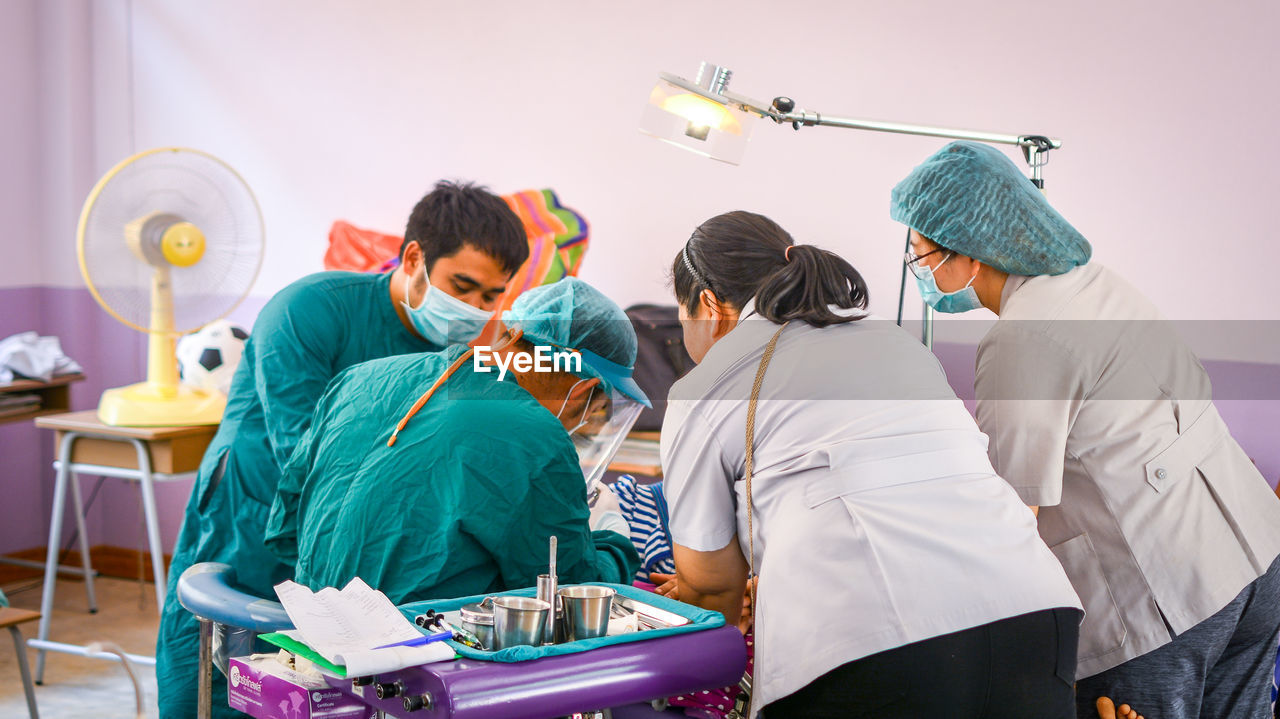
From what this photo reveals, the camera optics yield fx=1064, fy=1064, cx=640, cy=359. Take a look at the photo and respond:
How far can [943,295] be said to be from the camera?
5.43 feet

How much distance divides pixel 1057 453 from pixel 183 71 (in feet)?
12.3

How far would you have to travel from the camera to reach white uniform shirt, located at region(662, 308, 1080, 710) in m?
1.20

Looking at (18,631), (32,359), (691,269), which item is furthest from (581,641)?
(32,359)

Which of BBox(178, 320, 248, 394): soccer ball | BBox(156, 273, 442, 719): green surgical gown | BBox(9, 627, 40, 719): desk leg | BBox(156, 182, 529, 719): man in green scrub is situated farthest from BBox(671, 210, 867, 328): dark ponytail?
BBox(178, 320, 248, 394): soccer ball

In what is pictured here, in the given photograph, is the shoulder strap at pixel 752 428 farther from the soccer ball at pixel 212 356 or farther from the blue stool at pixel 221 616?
the soccer ball at pixel 212 356

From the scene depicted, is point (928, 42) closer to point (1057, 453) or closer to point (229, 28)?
point (1057, 453)

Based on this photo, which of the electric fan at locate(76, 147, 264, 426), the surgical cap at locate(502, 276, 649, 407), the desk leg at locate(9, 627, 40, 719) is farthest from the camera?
the electric fan at locate(76, 147, 264, 426)

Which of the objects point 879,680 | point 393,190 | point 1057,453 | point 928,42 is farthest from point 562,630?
point 393,190

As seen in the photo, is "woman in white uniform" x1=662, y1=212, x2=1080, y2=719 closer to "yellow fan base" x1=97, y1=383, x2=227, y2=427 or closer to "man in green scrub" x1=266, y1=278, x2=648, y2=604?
"man in green scrub" x1=266, y1=278, x2=648, y2=604

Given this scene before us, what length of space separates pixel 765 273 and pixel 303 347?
1.12 m

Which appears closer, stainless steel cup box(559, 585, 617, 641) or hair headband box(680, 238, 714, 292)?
stainless steel cup box(559, 585, 617, 641)

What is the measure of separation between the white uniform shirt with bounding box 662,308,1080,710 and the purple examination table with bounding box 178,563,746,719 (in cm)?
6

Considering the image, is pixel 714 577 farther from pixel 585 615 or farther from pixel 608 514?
pixel 608 514

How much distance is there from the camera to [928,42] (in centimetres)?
295
